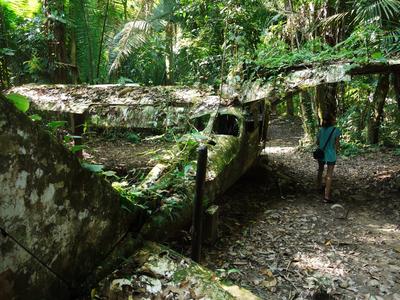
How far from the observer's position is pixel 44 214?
7.45ft

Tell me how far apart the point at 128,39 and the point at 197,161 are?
11.0 metres

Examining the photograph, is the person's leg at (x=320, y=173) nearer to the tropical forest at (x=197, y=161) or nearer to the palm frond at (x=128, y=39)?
the tropical forest at (x=197, y=161)

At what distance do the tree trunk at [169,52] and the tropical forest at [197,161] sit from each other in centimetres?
11

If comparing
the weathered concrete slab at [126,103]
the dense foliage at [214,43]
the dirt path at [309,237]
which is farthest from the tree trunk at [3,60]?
the dirt path at [309,237]

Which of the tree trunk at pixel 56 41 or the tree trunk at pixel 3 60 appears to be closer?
the tree trunk at pixel 56 41

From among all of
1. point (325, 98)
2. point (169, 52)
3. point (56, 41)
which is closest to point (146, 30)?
point (169, 52)

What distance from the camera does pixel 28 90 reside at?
8453 millimetres

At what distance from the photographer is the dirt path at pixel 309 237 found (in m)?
4.46

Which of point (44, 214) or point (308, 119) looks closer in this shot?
point (44, 214)

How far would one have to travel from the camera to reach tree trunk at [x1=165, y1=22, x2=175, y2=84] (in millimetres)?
14953

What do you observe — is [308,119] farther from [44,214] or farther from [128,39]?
[44,214]

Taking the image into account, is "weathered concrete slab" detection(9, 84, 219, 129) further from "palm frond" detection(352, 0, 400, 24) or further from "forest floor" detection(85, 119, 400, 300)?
"palm frond" detection(352, 0, 400, 24)

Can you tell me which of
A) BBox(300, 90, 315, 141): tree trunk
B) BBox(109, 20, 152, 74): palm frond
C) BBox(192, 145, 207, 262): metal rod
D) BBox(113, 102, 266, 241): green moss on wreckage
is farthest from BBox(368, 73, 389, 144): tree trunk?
BBox(192, 145, 207, 262): metal rod

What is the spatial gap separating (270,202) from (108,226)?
513cm
